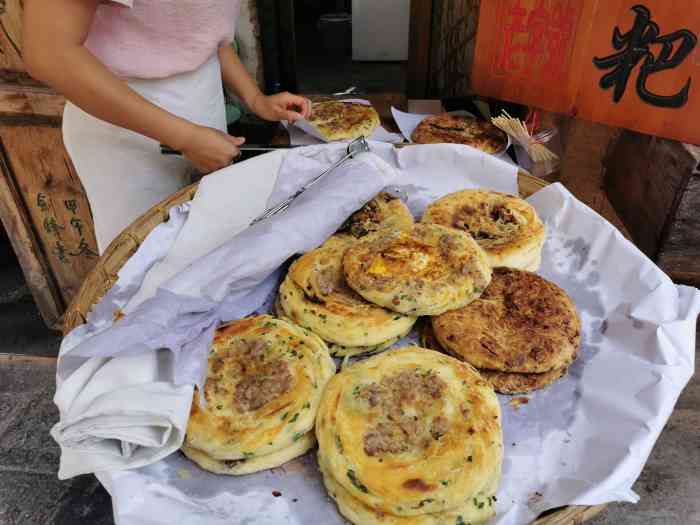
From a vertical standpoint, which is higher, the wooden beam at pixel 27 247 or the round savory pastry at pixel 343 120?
the round savory pastry at pixel 343 120

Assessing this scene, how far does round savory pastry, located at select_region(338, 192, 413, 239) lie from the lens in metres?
2.09

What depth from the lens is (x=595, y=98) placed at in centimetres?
247

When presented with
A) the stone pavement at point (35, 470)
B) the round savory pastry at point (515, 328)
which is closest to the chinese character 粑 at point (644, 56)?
the round savory pastry at point (515, 328)

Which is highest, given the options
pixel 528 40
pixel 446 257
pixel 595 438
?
pixel 528 40

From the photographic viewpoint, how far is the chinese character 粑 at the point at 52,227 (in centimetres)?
372

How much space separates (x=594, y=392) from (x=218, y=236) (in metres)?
1.44

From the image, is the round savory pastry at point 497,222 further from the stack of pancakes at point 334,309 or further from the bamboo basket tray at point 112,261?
the bamboo basket tray at point 112,261

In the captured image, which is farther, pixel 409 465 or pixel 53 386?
pixel 53 386

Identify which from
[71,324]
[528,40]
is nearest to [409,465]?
[71,324]

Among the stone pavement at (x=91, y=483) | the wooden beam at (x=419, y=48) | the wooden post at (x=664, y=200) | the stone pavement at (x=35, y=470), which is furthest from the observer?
the wooden beam at (x=419, y=48)

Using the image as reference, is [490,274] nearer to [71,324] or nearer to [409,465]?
[409,465]

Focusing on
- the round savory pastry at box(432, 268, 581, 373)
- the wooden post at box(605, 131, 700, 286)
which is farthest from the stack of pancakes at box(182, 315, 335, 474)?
the wooden post at box(605, 131, 700, 286)

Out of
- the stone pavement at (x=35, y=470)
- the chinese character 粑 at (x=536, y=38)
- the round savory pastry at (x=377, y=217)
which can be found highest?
the chinese character 粑 at (x=536, y=38)

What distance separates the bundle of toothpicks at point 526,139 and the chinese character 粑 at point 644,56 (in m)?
0.52
